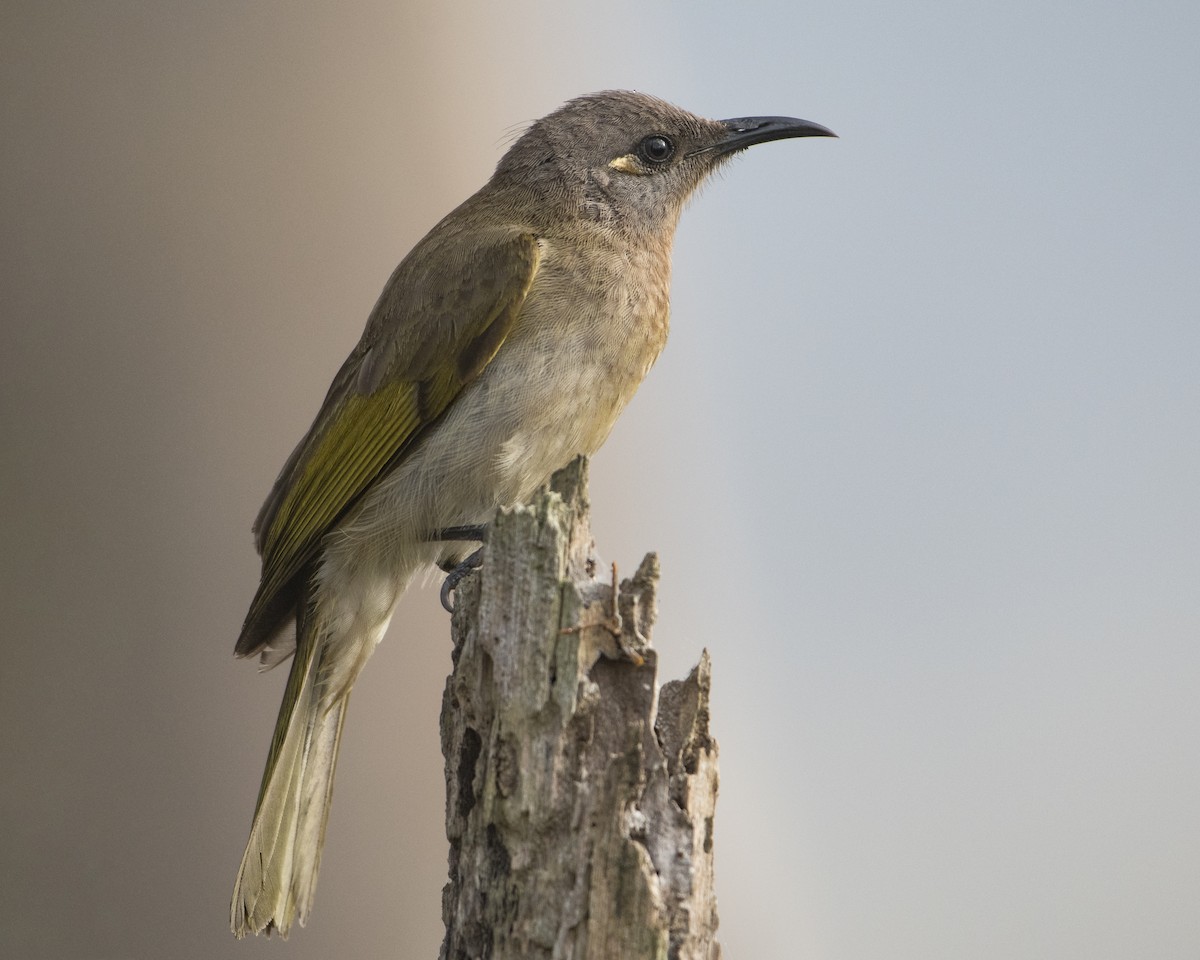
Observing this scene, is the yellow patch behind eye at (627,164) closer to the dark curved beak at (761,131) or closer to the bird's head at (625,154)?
the bird's head at (625,154)

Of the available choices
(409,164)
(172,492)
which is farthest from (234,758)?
(409,164)

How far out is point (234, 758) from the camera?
467 cm

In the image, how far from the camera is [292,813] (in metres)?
3.28

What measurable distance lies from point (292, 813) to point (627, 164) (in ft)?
7.81

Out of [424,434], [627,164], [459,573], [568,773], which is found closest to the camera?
[568,773]

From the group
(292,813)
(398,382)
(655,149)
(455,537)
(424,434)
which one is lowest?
(292,813)

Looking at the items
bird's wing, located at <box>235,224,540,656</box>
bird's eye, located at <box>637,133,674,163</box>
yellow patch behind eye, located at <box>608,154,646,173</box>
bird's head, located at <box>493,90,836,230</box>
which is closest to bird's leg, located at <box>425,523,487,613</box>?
bird's wing, located at <box>235,224,540,656</box>

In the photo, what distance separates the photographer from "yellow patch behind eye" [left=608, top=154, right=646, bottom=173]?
13.3ft

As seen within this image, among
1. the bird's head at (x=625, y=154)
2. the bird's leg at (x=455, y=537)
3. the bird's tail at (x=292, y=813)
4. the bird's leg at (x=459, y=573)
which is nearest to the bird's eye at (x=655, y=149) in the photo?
the bird's head at (x=625, y=154)

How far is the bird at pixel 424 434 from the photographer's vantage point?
3.29m

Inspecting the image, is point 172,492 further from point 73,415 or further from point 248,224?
point 248,224

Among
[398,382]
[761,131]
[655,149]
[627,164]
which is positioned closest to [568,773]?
[398,382]

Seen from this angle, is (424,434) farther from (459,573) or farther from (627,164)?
(627,164)

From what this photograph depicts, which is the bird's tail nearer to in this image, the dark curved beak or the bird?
the bird
